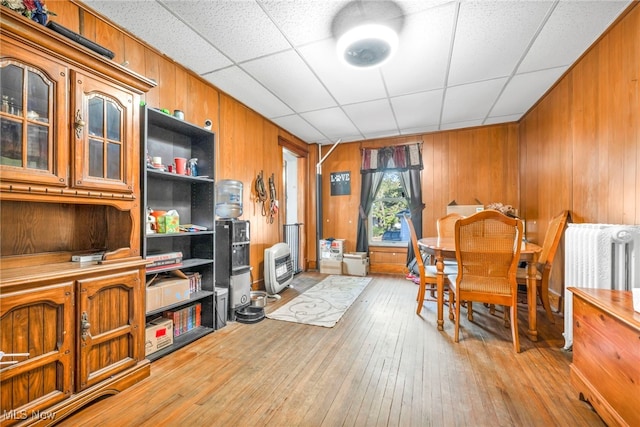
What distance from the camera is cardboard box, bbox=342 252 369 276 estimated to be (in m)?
4.79

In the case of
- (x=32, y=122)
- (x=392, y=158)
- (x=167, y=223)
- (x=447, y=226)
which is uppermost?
(x=392, y=158)

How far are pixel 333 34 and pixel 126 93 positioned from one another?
5.43 ft

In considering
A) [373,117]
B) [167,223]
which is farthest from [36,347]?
[373,117]

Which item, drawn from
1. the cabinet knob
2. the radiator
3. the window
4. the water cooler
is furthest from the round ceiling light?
the radiator

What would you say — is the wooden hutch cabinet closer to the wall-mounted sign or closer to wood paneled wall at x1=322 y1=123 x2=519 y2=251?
the wall-mounted sign

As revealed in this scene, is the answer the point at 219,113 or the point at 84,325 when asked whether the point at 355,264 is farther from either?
the point at 84,325

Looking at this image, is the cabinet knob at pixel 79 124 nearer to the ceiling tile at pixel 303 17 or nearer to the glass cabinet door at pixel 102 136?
the glass cabinet door at pixel 102 136

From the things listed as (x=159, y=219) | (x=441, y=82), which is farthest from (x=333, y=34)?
(x=159, y=219)

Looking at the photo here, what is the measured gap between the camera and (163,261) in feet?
7.07

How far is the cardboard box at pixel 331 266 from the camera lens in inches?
193

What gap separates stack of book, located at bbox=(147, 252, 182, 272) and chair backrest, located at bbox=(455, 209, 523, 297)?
2.45 meters

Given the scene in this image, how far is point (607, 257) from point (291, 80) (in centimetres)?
322

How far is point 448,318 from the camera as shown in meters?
→ 2.80

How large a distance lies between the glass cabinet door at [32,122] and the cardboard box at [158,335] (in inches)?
49.9
